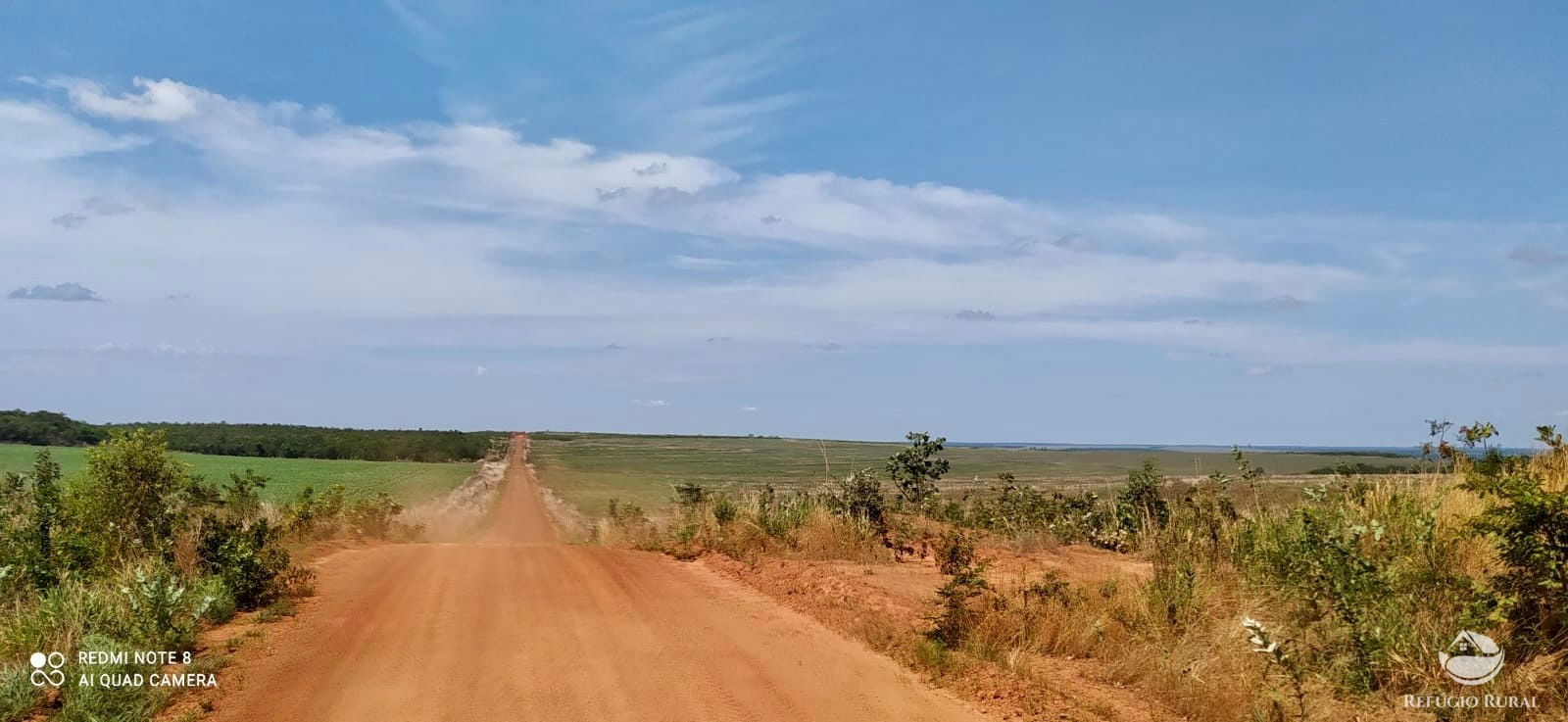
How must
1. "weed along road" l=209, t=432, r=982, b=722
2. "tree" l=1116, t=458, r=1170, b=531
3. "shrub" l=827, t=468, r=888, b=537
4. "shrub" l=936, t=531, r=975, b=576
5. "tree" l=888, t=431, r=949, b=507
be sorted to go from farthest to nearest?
"tree" l=888, t=431, r=949, b=507 → "shrub" l=827, t=468, r=888, b=537 → "tree" l=1116, t=458, r=1170, b=531 → "shrub" l=936, t=531, r=975, b=576 → "weed along road" l=209, t=432, r=982, b=722

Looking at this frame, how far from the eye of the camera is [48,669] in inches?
279

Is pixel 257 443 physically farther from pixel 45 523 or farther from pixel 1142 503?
pixel 1142 503

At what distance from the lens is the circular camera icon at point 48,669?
22.6 ft

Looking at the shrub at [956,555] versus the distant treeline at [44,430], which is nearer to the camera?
the shrub at [956,555]

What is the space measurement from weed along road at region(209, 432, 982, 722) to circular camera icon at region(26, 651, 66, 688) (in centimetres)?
113

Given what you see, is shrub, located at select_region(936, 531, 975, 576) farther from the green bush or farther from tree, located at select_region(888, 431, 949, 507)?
the green bush

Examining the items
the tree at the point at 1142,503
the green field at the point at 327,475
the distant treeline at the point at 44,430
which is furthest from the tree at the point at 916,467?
the distant treeline at the point at 44,430

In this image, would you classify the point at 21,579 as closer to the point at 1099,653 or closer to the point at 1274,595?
the point at 1099,653

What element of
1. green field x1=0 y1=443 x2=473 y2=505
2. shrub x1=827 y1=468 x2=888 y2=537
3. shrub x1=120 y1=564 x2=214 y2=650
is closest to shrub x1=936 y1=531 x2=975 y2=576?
shrub x1=827 y1=468 x2=888 y2=537

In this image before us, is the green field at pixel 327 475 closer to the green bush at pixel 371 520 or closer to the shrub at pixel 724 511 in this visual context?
the green bush at pixel 371 520

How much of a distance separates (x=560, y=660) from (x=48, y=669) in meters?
3.86

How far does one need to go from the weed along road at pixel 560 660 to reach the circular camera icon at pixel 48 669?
1.13 metres

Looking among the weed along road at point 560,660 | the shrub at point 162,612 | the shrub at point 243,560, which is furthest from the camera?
the shrub at point 243,560

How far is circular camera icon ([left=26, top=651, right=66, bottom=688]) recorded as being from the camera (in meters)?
6.89
